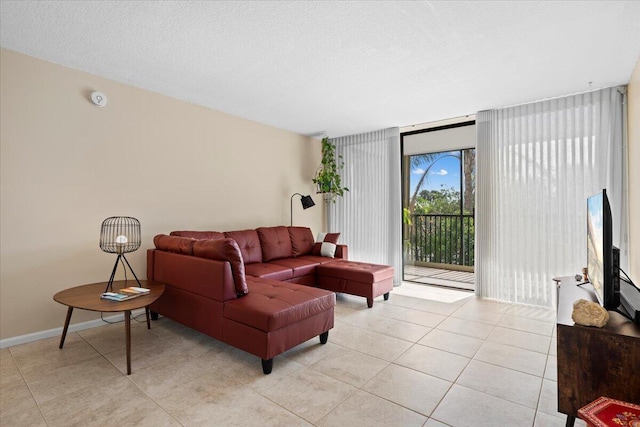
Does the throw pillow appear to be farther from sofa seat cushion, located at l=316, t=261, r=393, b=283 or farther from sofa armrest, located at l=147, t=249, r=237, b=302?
sofa armrest, located at l=147, t=249, r=237, b=302

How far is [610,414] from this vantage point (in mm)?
1229

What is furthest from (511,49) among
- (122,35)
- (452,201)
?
(452,201)

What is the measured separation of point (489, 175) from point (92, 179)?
178 inches

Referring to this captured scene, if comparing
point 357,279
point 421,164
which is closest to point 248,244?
point 357,279

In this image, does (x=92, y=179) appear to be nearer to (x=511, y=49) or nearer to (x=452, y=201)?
(x=511, y=49)

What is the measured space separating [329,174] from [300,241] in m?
1.30

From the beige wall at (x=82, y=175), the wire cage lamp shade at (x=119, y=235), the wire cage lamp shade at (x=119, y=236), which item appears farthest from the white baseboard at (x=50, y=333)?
the wire cage lamp shade at (x=119, y=235)

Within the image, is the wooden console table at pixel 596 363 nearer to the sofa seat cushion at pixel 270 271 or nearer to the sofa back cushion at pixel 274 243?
the sofa seat cushion at pixel 270 271

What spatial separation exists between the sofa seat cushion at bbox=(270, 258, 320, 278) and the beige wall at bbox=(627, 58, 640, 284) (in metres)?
3.15

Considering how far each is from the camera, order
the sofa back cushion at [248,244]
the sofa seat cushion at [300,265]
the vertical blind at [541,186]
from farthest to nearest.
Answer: the sofa back cushion at [248,244], the sofa seat cushion at [300,265], the vertical blind at [541,186]

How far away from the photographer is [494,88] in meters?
3.36

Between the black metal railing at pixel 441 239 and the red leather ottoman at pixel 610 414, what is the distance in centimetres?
453

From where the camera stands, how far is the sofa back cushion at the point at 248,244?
3.98 m

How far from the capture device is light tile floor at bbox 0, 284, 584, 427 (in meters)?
1.76
